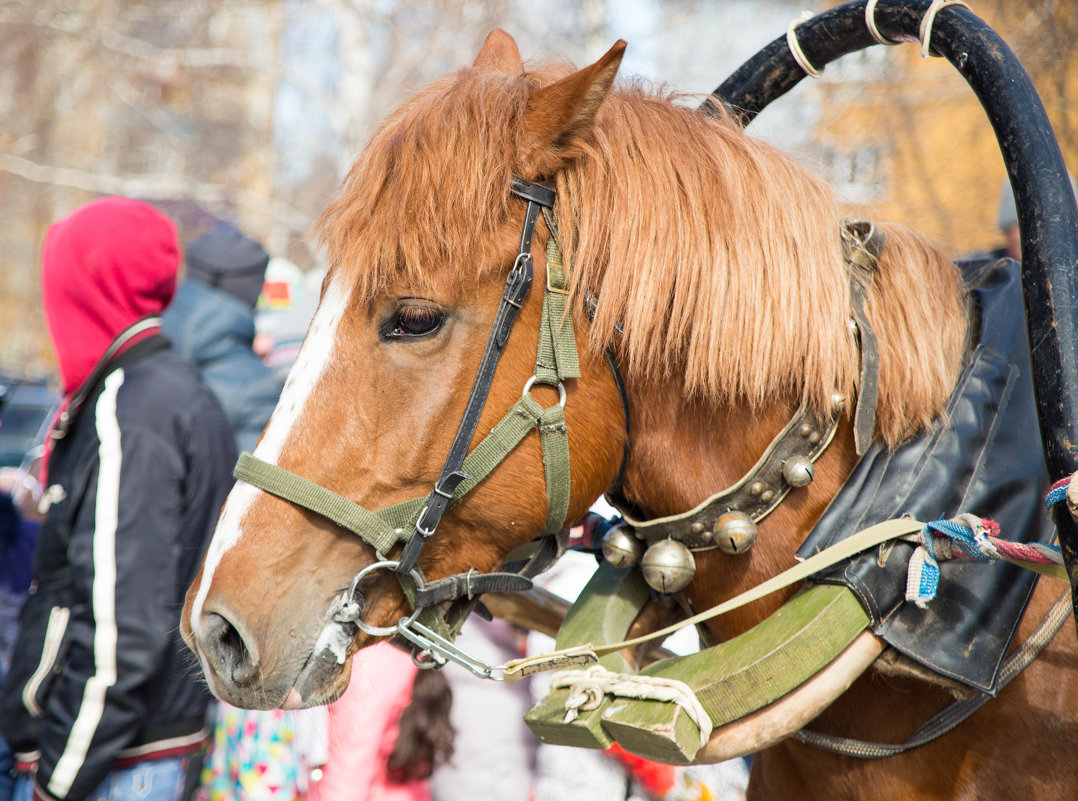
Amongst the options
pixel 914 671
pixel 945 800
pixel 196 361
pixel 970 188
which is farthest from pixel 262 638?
pixel 970 188

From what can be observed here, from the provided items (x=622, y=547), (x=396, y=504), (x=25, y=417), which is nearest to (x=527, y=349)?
(x=396, y=504)

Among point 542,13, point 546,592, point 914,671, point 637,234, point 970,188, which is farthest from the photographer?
point 542,13

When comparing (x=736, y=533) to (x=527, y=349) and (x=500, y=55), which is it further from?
(x=500, y=55)

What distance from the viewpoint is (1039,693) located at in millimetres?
1332

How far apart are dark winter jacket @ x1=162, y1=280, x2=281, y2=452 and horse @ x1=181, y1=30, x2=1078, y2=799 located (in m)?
1.91

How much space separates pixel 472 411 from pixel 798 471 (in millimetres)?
550

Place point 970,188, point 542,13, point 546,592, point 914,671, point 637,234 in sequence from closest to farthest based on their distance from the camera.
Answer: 1. point 914,671
2. point 637,234
3. point 546,592
4. point 970,188
5. point 542,13

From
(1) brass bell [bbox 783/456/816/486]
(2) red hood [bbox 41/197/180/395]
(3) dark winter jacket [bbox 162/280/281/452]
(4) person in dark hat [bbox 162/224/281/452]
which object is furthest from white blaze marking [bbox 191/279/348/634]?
(3) dark winter jacket [bbox 162/280/281/452]

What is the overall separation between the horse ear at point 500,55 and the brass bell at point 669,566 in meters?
1.00

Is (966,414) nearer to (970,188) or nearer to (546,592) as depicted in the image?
(546,592)

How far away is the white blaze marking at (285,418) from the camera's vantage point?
52.6 inches

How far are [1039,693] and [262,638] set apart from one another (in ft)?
3.98

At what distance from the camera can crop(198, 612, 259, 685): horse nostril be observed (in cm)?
130

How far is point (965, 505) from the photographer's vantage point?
4.40 feet
